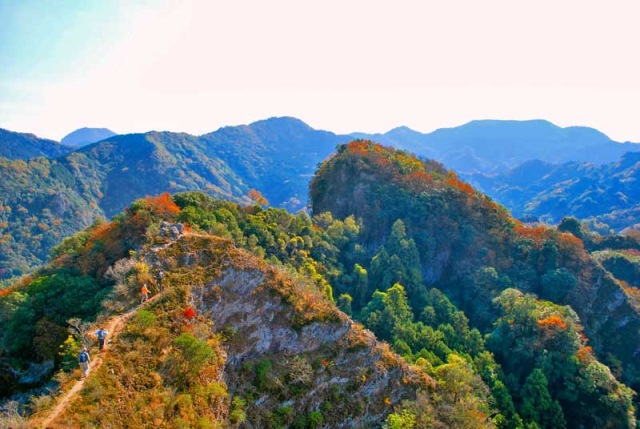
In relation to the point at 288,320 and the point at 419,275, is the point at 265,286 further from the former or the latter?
the point at 419,275

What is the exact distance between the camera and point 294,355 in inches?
1359

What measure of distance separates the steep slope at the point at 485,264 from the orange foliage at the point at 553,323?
13 centimetres

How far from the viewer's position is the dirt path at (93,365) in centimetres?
1966

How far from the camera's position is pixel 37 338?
34469 mm

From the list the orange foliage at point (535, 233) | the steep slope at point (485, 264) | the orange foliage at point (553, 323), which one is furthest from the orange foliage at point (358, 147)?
the orange foliage at point (553, 323)

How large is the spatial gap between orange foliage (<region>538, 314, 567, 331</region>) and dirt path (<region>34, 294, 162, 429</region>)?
163ft

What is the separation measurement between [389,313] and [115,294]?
35.1 metres

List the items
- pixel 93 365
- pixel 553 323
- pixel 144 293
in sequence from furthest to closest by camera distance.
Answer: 1. pixel 553 323
2. pixel 144 293
3. pixel 93 365

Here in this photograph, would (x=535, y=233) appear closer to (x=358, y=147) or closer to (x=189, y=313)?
(x=358, y=147)

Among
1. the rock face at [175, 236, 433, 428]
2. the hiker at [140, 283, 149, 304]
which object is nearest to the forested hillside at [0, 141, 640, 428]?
the rock face at [175, 236, 433, 428]

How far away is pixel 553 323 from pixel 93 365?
54.4m

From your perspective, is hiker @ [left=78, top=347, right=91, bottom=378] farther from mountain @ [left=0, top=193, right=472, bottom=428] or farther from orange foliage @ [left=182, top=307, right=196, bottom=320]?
orange foliage @ [left=182, top=307, right=196, bottom=320]

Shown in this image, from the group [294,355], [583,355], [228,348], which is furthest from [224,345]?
[583,355]

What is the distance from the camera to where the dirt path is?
64.5 ft
